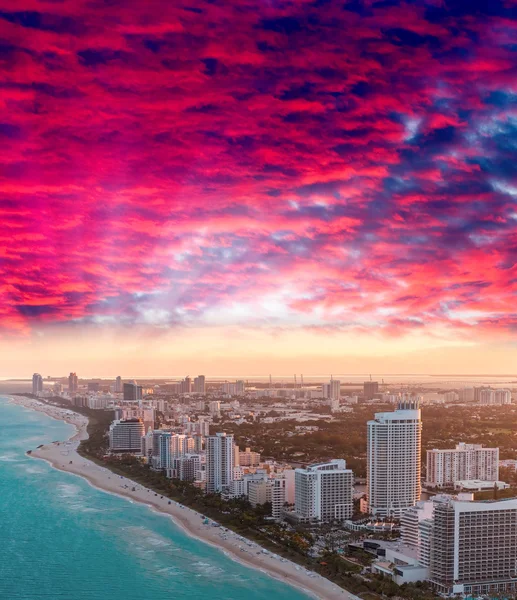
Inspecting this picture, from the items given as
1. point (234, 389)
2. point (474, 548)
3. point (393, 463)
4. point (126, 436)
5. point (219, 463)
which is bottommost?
point (234, 389)

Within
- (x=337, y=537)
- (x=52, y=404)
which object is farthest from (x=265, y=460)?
(x=52, y=404)

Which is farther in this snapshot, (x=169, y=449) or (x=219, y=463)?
(x=169, y=449)

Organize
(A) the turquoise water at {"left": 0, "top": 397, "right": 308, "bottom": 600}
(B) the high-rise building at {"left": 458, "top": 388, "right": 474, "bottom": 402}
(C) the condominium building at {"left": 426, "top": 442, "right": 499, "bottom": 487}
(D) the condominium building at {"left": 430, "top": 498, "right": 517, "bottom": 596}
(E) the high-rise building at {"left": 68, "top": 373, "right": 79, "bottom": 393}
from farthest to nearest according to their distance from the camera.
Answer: (E) the high-rise building at {"left": 68, "top": 373, "right": 79, "bottom": 393} < (B) the high-rise building at {"left": 458, "top": 388, "right": 474, "bottom": 402} < (C) the condominium building at {"left": 426, "top": 442, "right": 499, "bottom": 487} < (A) the turquoise water at {"left": 0, "top": 397, "right": 308, "bottom": 600} < (D) the condominium building at {"left": 430, "top": 498, "right": 517, "bottom": 596}

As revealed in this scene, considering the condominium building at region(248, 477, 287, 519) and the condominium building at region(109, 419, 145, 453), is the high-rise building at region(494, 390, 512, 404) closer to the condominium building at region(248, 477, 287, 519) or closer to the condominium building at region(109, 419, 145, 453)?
the condominium building at region(109, 419, 145, 453)

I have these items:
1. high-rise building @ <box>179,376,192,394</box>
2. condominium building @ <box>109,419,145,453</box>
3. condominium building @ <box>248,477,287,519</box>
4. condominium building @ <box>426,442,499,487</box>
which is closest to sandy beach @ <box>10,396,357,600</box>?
condominium building @ <box>248,477,287,519</box>

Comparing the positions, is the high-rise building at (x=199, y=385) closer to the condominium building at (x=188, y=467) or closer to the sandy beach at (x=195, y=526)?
the sandy beach at (x=195, y=526)

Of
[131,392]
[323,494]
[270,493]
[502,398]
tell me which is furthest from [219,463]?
[131,392]

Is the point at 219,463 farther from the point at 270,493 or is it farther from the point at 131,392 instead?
the point at 131,392
